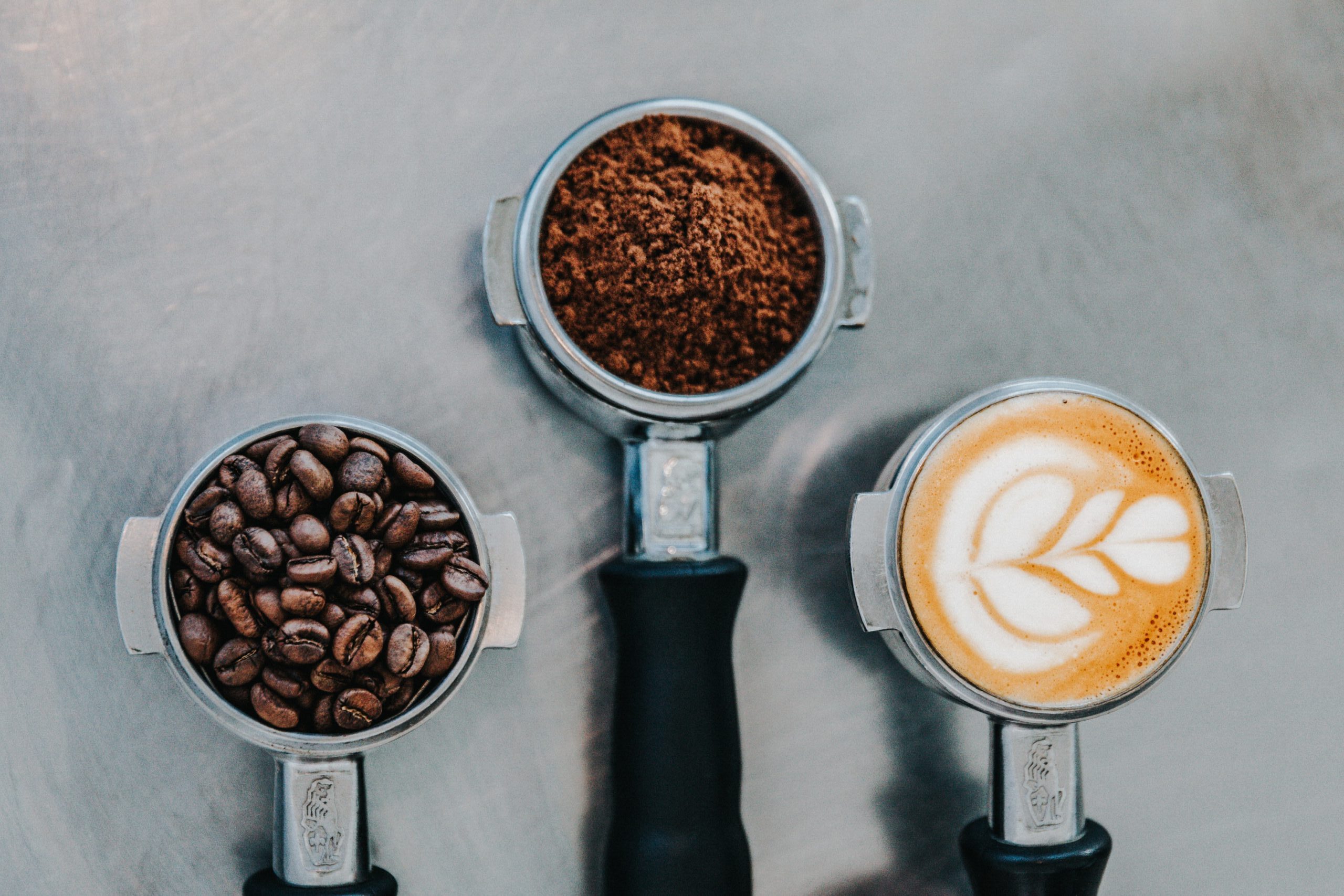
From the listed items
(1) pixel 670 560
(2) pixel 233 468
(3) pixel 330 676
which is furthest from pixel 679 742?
(2) pixel 233 468

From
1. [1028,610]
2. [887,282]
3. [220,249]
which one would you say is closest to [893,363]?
[887,282]

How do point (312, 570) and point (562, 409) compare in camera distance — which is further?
point (562, 409)

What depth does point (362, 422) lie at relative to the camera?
2.05ft

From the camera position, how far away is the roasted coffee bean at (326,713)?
588mm

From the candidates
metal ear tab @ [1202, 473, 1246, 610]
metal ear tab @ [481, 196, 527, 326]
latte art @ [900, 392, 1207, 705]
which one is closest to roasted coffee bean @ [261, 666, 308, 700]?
metal ear tab @ [481, 196, 527, 326]

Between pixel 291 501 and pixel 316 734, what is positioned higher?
pixel 291 501

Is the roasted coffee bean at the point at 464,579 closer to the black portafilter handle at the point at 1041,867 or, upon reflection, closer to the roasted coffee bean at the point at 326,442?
Answer: the roasted coffee bean at the point at 326,442

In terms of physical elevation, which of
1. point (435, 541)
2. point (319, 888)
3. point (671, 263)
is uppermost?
point (671, 263)

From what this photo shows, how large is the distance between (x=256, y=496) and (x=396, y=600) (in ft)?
0.33

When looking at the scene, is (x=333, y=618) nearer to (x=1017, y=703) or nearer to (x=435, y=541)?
(x=435, y=541)

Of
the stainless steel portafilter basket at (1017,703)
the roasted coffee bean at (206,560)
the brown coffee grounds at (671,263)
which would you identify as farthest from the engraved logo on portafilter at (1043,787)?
the roasted coffee bean at (206,560)

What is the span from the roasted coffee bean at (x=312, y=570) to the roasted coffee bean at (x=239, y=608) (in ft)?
0.10

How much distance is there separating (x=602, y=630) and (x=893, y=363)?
0.29 m

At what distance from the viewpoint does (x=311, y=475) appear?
584mm
